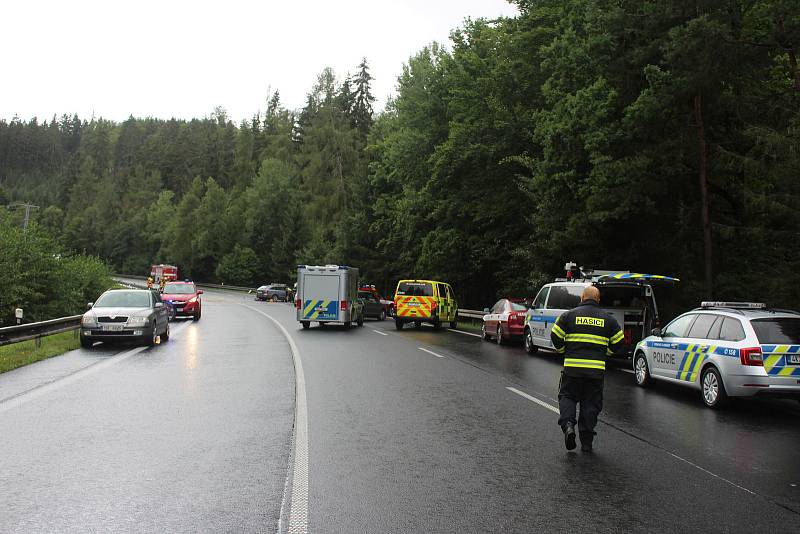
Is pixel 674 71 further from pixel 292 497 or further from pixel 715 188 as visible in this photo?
pixel 292 497

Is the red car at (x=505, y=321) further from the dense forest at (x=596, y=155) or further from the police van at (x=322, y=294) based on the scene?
the police van at (x=322, y=294)

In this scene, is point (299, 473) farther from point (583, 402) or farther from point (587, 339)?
point (587, 339)

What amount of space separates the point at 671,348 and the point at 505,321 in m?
9.93

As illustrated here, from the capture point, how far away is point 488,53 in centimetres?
3734

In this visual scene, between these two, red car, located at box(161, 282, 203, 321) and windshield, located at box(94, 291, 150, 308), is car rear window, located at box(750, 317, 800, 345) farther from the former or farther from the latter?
red car, located at box(161, 282, 203, 321)

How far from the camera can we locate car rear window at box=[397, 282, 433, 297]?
28.6m

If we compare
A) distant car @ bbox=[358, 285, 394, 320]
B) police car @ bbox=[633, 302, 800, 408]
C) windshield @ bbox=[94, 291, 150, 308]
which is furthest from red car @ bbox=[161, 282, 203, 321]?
police car @ bbox=[633, 302, 800, 408]

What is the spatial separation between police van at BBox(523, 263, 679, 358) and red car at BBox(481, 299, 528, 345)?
2017mm

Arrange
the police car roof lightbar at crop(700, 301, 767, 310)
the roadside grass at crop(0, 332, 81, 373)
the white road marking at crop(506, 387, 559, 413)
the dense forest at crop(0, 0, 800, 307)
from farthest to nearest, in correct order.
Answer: the dense forest at crop(0, 0, 800, 307)
the roadside grass at crop(0, 332, 81, 373)
the police car roof lightbar at crop(700, 301, 767, 310)
the white road marking at crop(506, 387, 559, 413)

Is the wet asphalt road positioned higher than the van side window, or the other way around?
the van side window

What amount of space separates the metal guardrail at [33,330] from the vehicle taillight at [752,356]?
13799 mm

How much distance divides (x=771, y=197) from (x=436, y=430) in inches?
566

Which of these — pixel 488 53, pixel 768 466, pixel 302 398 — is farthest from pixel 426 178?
pixel 768 466

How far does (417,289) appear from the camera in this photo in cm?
2877
